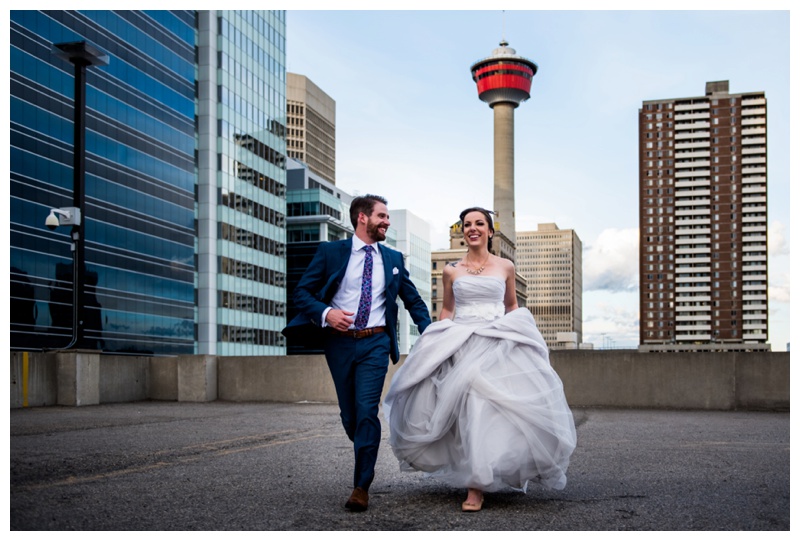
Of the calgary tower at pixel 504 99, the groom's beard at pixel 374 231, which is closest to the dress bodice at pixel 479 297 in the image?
the groom's beard at pixel 374 231

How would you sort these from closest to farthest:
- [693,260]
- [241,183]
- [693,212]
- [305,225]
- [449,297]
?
1. [449,297]
2. [241,183]
3. [305,225]
4. [693,260]
5. [693,212]

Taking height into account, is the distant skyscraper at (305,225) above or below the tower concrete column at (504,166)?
below

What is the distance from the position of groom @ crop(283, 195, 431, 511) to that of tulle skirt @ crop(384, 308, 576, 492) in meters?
0.25

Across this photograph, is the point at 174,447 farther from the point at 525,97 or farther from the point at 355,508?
the point at 525,97

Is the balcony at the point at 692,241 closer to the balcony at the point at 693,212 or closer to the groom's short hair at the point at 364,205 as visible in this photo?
the balcony at the point at 693,212

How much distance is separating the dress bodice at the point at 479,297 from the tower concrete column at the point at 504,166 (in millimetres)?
139332

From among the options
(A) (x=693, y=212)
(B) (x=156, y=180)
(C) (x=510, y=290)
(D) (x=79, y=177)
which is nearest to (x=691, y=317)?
(A) (x=693, y=212)

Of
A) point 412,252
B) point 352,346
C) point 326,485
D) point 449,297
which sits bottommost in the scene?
point 326,485

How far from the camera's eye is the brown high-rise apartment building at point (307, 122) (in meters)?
180

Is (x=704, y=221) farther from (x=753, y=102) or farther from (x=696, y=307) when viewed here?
(x=753, y=102)

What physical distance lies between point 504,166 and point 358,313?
141726 mm

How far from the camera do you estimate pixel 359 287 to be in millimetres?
5488

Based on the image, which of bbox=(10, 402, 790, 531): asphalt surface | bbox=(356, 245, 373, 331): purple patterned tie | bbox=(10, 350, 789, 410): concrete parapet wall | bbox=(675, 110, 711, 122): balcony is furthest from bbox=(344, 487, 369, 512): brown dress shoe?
bbox=(675, 110, 711, 122): balcony
